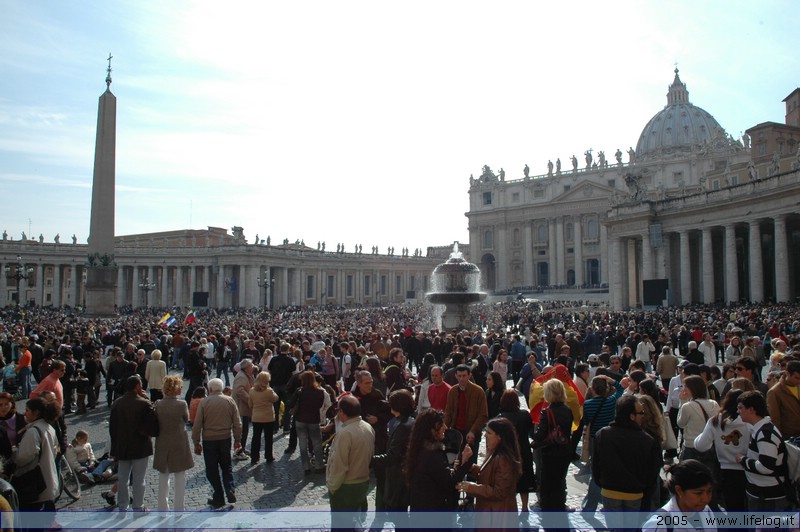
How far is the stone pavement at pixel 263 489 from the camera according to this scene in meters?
6.99

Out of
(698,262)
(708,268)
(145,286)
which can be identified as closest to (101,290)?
(145,286)

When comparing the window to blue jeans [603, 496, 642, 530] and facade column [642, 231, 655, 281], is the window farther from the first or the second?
blue jeans [603, 496, 642, 530]

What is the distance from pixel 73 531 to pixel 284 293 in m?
67.4

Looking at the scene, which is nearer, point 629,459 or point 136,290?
point 629,459

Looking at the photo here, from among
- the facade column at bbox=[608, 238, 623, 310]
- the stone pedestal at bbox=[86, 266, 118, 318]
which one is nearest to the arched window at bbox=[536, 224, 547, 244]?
the facade column at bbox=[608, 238, 623, 310]

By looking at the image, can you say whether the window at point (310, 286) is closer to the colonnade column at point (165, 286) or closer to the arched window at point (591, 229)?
the colonnade column at point (165, 286)

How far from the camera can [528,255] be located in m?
79.8

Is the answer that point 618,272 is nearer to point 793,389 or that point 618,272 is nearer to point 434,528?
point 793,389

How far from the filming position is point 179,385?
6.64 metres

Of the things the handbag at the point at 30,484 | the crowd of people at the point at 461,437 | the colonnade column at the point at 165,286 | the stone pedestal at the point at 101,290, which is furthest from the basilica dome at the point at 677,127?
the handbag at the point at 30,484

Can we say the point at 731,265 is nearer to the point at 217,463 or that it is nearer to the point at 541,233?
the point at 217,463

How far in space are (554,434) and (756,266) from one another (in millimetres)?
28709

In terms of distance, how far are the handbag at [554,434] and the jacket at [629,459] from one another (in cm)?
93

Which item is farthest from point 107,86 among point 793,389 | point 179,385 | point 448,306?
point 793,389
